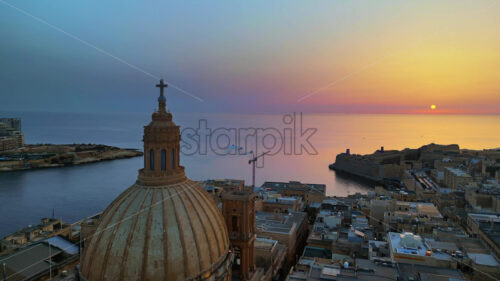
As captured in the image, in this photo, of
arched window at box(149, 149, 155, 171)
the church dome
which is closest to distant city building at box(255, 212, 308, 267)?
the church dome

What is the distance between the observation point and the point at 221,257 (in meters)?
10.3

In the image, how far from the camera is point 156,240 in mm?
8883

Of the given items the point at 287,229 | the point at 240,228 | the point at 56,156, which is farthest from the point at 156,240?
the point at 56,156

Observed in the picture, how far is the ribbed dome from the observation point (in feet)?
28.6

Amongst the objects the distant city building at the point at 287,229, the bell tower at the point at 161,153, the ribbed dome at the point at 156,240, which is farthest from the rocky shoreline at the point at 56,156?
the ribbed dome at the point at 156,240

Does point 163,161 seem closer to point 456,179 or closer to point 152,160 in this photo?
point 152,160

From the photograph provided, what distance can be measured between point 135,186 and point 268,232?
13.3 metres

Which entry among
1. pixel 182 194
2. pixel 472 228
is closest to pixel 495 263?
pixel 472 228

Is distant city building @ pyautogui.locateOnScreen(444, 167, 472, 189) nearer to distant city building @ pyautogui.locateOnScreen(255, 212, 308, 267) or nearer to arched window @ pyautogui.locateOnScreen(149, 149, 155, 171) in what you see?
distant city building @ pyautogui.locateOnScreen(255, 212, 308, 267)

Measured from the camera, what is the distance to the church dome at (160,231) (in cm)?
875

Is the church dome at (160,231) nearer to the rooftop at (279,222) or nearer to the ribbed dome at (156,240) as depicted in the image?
the ribbed dome at (156,240)

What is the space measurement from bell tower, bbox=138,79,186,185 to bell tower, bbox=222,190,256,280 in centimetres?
331

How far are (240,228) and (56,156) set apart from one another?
73309 mm

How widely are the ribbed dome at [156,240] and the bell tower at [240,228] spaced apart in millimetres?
3292
